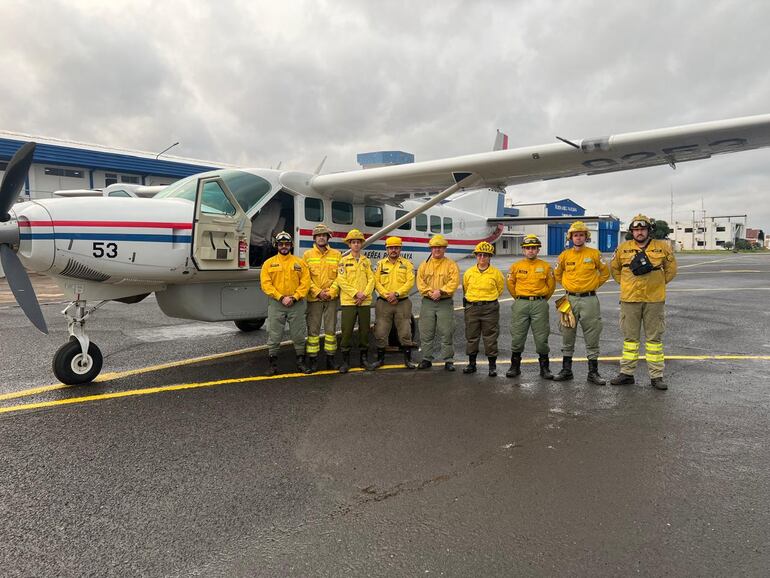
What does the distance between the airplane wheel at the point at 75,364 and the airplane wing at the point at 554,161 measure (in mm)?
3931

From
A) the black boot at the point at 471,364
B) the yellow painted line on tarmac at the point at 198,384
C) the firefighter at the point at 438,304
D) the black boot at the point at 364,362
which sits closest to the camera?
the yellow painted line on tarmac at the point at 198,384

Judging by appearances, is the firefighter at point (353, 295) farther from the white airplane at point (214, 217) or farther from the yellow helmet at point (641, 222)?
the yellow helmet at point (641, 222)

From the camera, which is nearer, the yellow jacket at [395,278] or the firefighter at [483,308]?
the firefighter at [483,308]

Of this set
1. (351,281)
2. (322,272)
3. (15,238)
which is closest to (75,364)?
(15,238)

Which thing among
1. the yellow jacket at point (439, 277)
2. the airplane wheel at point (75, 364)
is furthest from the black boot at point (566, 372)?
the airplane wheel at point (75, 364)

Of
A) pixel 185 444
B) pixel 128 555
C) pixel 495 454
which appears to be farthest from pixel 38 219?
pixel 495 454

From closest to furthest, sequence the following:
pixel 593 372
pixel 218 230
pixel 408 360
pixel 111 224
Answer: pixel 111 224 < pixel 593 372 < pixel 218 230 < pixel 408 360

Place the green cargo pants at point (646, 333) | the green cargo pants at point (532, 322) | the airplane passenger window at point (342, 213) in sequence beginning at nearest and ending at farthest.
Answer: the green cargo pants at point (646, 333) < the green cargo pants at point (532, 322) < the airplane passenger window at point (342, 213)

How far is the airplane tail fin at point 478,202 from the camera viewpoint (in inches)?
475

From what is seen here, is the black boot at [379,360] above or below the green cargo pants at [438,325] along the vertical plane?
below

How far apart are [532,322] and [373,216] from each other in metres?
4.13

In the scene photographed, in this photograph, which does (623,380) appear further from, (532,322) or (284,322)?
(284,322)

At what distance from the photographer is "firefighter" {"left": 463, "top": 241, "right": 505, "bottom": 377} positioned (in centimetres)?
592

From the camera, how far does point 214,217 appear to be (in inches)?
237
